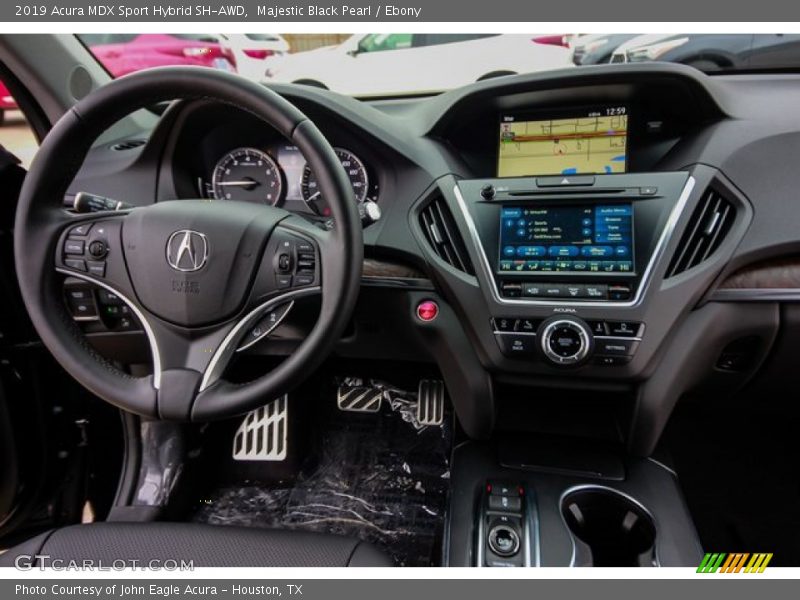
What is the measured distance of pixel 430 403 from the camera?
1.69 m

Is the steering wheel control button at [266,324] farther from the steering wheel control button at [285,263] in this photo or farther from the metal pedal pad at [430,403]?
the metal pedal pad at [430,403]

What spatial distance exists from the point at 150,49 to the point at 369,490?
61.1 inches

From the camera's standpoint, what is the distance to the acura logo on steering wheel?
1.04 meters

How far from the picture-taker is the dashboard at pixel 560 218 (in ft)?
3.66

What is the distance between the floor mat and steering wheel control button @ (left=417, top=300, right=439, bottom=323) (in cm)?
51

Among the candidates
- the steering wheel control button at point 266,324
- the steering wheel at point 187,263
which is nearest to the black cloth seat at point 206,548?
the steering wheel at point 187,263

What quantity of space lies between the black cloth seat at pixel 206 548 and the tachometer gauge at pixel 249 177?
844mm

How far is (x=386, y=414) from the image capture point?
1724 mm

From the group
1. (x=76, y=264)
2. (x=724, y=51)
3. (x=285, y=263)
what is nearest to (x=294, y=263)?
(x=285, y=263)

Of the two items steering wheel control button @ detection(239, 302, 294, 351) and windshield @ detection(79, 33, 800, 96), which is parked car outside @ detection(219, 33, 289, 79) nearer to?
windshield @ detection(79, 33, 800, 96)

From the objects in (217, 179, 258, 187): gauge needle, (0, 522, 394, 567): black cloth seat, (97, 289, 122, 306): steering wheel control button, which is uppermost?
(217, 179, 258, 187): gauge needle

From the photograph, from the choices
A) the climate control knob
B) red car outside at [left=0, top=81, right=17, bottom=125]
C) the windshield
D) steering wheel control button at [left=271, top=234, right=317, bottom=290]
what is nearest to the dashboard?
the climate control knob

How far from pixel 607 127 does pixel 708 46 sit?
40 cm

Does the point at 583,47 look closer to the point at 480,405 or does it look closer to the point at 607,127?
the point at 607,127
